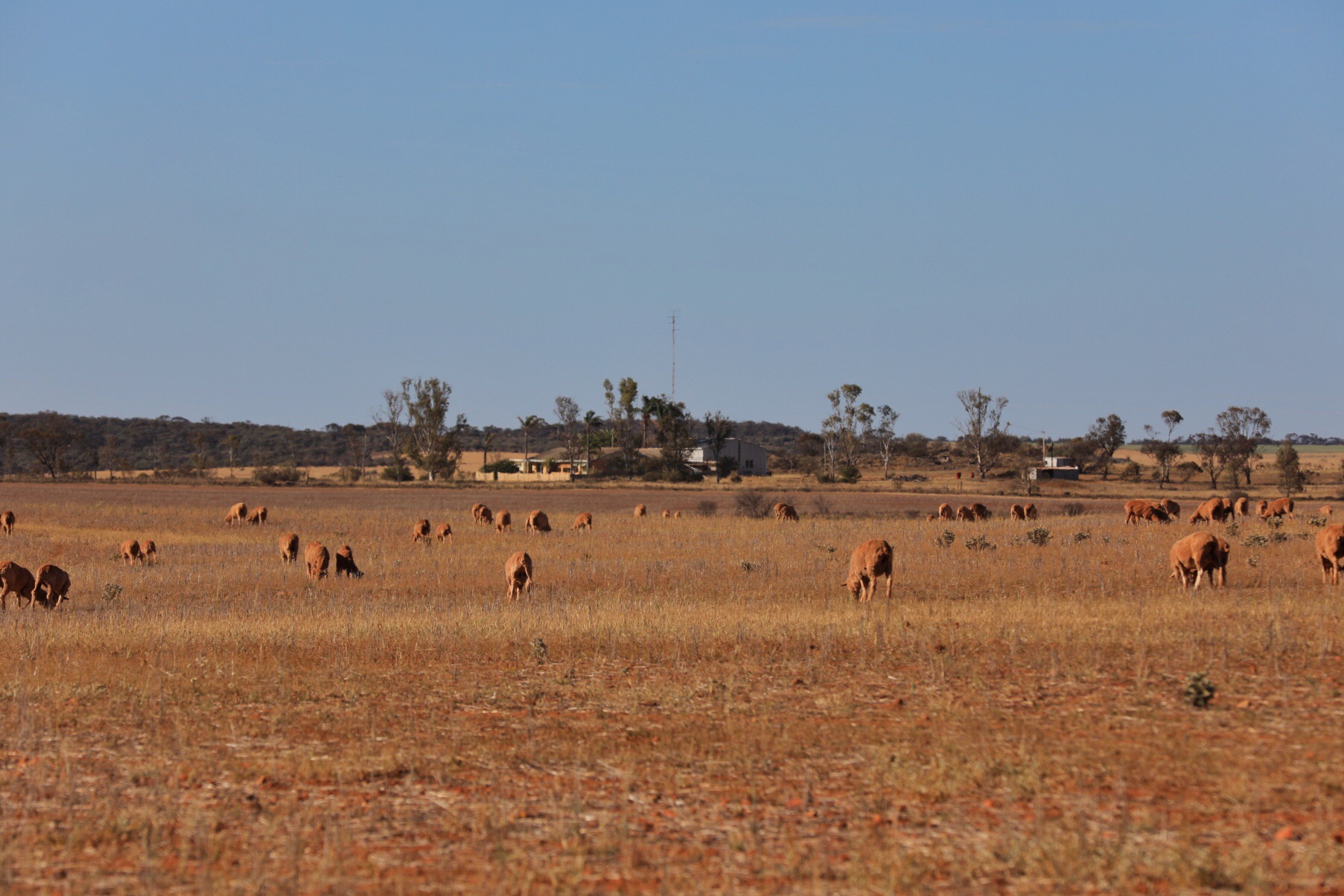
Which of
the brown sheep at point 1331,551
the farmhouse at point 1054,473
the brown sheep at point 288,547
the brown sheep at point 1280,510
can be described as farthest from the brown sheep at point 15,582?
the farmhouse at point 1054,473

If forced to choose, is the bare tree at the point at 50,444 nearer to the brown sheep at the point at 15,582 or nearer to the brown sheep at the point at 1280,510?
the brown sheep at the point at 15,582

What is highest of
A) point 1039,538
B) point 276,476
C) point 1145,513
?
point 1145,513

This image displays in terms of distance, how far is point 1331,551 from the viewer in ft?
57.2

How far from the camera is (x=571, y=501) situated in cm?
6500

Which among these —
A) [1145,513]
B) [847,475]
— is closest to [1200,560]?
[1145,513]

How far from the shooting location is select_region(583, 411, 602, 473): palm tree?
10970 cm

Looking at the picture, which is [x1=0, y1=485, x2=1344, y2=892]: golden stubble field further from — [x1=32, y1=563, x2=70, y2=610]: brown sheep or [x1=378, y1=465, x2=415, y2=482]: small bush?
[x1=378, y1=465, x2=415, y2=482]: small bush

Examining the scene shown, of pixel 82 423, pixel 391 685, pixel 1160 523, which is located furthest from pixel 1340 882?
pixel 82 423

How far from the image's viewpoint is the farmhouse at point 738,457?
112125 millimetres

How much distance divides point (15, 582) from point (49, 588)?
1.97ft

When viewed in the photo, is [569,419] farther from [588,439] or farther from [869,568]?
[869,568]

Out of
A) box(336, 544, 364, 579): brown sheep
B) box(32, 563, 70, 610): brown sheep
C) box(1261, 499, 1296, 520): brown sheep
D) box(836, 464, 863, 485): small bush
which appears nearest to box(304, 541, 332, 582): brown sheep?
box(336, 544, 364, 579): brown sheep

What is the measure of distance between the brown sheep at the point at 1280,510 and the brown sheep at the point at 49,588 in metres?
32.9

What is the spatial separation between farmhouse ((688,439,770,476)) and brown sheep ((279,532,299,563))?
270ft
